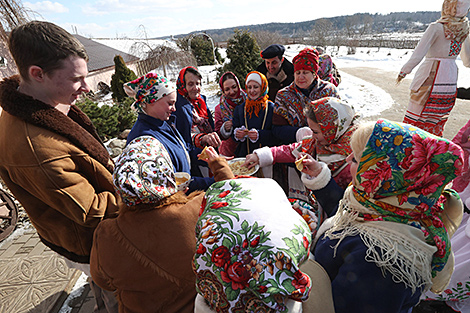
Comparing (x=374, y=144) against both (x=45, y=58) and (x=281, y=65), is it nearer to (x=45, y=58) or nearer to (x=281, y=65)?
(x=45, y=58)

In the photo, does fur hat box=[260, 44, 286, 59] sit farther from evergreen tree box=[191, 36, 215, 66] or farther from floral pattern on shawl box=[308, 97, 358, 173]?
evergreen tree box=[191, 36, 215, 66]

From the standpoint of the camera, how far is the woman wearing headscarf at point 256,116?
11.2ft

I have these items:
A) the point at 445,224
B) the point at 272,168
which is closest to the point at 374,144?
the point at 445,224

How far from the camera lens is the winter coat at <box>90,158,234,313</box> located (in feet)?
4.42

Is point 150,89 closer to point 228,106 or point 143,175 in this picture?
point 143,175

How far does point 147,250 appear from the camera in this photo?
1.35m

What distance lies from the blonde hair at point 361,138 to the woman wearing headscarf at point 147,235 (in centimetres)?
96

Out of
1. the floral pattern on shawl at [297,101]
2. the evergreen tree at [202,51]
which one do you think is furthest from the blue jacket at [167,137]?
the evergreen tree at [202,51]

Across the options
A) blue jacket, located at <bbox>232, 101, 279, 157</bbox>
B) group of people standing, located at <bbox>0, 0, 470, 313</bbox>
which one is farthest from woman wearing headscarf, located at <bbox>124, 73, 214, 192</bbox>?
blue jacket, located at <bbox>232, 101, 279, 157</bbox>

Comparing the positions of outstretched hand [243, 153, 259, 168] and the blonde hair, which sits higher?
the blonde hair

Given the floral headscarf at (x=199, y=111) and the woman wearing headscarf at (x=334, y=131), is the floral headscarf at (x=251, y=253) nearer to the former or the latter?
the woman wearing headscarf at (x=334, y=131)

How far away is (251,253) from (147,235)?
711 mm

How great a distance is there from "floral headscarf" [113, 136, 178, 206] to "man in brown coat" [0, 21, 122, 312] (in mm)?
514

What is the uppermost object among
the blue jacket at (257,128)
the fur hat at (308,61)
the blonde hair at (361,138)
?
the fur hat at (308,61)
